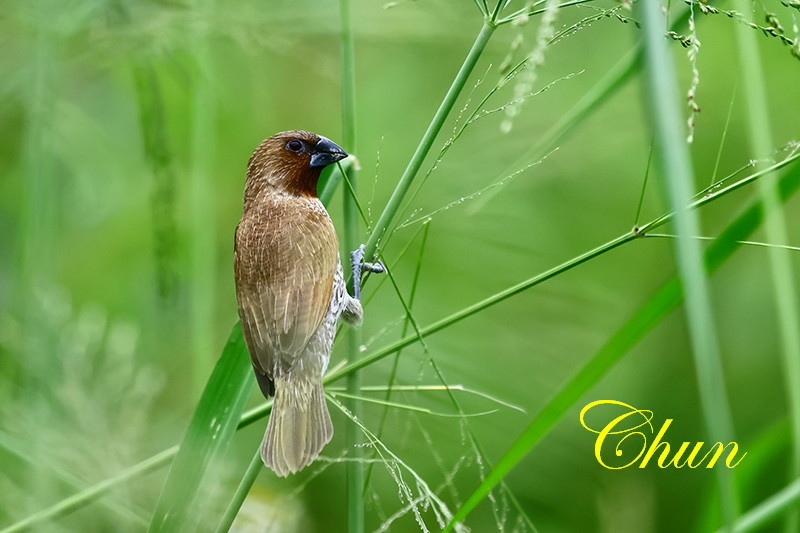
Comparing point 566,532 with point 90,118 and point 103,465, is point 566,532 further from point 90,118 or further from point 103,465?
point 90,118

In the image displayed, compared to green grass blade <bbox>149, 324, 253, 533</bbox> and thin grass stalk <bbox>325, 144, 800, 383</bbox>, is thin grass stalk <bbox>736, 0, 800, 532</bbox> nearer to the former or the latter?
thin grass stalk <bbox>325, 144, 800, 383</bbox>

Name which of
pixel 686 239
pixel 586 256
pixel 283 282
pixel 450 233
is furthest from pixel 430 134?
pixel 450 233

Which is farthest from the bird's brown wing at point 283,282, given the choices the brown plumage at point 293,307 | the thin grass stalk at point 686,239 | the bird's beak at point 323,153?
the thin grass stalk at point 686,239

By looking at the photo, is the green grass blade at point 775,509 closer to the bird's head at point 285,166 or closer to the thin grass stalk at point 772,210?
the thin grass stalk at point 772,210

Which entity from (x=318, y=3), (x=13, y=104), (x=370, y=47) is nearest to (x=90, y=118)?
(x=13, y=104)

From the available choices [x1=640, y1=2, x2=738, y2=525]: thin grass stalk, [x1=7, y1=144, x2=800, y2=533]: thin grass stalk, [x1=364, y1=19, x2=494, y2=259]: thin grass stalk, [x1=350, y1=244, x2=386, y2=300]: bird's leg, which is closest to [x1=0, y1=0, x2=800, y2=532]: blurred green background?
[x1=350, y1=244, x2=386, y2=300]: bird's leg

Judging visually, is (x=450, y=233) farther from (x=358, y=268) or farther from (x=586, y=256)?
(x=586, y=256)

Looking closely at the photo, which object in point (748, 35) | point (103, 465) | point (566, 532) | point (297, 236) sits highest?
point (748, 35)
